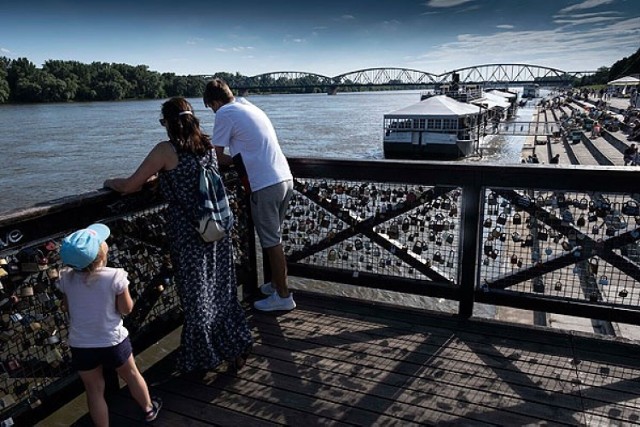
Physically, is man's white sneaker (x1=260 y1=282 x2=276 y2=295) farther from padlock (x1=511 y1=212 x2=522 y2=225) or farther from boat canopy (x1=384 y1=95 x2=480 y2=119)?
boat canopy (x1=384 y1=95 x2=480 y2=119)

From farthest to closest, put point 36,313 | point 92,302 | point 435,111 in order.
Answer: point 435,111 → point 36,313 → point 92,302

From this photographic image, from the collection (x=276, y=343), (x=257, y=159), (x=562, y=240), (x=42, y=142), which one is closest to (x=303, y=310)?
(x=276, y=343)

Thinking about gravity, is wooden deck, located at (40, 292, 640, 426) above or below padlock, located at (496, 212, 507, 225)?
below

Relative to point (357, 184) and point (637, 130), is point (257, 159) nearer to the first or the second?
point (357, 184)

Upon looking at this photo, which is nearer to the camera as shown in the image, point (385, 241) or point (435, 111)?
point (385, 241)

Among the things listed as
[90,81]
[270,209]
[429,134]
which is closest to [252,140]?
[270,209]

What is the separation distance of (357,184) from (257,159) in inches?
34.0

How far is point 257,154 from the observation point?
9.43ft

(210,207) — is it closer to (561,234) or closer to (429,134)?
(561,234)

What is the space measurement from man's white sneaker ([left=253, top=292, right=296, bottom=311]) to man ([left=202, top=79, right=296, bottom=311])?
1.06ft

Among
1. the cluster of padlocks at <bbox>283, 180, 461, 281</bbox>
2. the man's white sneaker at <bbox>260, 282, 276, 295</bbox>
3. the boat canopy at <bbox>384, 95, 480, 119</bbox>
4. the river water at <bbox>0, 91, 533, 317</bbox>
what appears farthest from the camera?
the boat canopy at <bbox>384, 95, 480, 119</bbox>

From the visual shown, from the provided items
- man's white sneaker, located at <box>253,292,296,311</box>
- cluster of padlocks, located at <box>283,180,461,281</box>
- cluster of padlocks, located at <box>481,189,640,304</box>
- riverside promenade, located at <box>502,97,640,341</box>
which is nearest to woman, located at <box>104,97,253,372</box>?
man's white sneaker, located at <box>253,292,296,311</box>

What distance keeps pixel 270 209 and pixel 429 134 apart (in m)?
32.0

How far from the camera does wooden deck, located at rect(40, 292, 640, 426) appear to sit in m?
2.31
